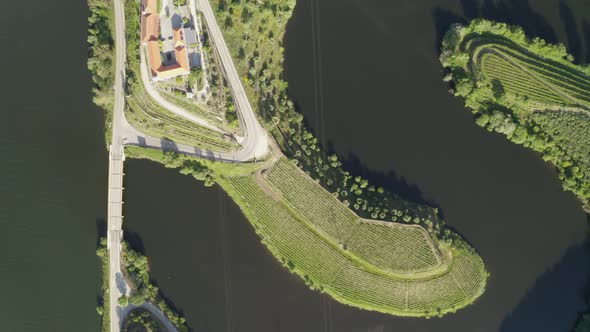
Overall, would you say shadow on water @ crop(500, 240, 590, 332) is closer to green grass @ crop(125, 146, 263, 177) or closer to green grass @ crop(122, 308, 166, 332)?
green grass @ crop(125, 146, 263, 177)

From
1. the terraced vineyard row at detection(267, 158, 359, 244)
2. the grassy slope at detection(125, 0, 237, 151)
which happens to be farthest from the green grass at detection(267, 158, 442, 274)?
the grassy slope at detection(125, 0, 237, 151)

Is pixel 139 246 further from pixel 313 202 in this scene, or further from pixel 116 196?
pixel 313 202

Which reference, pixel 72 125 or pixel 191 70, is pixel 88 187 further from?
pixel 191 70

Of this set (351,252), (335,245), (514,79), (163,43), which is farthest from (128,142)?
(514,79)

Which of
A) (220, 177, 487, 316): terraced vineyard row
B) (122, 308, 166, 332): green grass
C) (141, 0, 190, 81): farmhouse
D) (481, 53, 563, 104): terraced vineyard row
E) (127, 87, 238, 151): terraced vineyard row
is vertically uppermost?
(141, 0, 190, 81): farmhouse

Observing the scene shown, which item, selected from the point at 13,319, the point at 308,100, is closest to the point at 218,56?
the point at 308,100

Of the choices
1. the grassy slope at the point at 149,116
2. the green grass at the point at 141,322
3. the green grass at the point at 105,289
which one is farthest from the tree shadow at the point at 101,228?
the grassy slope at the point at 149,116
